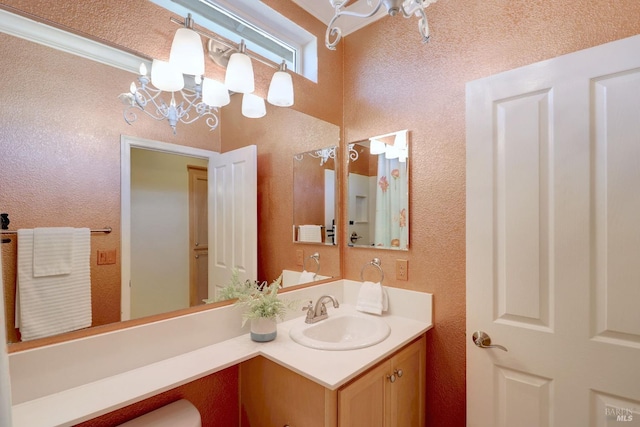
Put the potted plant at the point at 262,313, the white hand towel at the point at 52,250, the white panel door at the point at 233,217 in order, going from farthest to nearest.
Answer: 1. the white panel door at the point at 233,217
2. the potted plant at the point at 262,313
3. the white hand towel at the point at 52,250

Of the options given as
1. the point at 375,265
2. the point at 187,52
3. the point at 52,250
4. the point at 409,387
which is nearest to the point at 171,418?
the point at 52,250

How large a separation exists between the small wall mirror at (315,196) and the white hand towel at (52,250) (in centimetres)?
104

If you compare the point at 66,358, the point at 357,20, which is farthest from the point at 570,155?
the point at 66,358

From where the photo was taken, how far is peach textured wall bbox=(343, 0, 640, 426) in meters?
1.38

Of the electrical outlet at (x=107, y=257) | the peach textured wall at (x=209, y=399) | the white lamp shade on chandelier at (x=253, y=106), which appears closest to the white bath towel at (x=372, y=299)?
the peach textured wall at (x=209, y=399)

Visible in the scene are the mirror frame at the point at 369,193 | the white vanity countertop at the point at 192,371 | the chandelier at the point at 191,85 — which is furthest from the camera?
the mirror frame at the point at 369,193

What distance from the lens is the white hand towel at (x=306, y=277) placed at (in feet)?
6.01

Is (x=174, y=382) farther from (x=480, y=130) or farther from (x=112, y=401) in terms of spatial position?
(x=480, y=130)

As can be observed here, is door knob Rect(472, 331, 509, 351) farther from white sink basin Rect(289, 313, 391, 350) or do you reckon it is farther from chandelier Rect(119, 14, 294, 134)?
chandelier Rect(119, 14, 294, 134)

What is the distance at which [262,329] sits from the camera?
54.0 inches

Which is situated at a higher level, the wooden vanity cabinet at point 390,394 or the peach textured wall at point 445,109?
the peach textured wall at point 445,109

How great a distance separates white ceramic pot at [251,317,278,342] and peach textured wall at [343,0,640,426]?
0.75 m

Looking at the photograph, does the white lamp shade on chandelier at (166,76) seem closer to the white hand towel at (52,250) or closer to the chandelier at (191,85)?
the chandelier at (191,85)

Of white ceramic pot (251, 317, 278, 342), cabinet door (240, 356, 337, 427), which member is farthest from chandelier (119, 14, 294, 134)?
cabinet door (240, 356, 337, 427)
